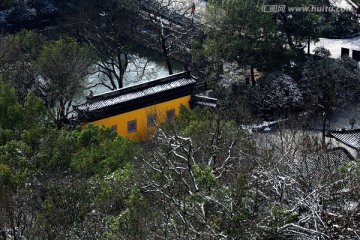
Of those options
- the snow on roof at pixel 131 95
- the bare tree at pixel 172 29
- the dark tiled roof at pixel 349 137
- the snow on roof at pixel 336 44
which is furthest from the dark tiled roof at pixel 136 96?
Result: the snow on roof at pixel 336 44

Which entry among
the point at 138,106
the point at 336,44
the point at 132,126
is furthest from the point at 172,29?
the point at 132,126

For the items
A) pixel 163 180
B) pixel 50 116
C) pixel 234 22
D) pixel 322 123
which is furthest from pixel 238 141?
pixel 234 22

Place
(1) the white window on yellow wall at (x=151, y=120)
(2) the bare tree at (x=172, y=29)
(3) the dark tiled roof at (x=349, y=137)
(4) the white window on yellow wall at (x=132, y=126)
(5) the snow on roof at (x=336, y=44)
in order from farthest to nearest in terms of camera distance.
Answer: (5) the snow on roof at (x=336, y=44), (2) the bare tree at (x=172, y=29), (4) the white window on yellow wall at (x=132, y=126), (1) the white window on yellow wall at (x=151, y=120), (3) the dark tiled roof at (x=349, y=137)

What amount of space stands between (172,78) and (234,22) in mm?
2989

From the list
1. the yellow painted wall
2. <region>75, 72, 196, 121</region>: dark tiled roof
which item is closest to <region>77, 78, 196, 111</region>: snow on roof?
<region>75, 72, 196, 121</region>: dark tiled roof

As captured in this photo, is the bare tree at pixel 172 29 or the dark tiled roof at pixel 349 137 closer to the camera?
the dark tiled roof at pixel 349 137

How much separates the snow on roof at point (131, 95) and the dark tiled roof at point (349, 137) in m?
5.48

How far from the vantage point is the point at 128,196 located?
53.6 feet

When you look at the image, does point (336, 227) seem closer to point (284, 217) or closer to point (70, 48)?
point (284, 217)

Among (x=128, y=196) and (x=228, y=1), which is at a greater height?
(x=228, y=1)

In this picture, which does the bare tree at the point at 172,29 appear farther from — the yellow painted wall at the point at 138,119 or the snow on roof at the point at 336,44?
the snow on roof at the point at 336,44

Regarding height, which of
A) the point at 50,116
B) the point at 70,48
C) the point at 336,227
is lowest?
the point at 336,227

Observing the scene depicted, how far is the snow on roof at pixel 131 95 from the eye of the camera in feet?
83.3

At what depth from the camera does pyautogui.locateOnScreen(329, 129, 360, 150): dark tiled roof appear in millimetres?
23641
